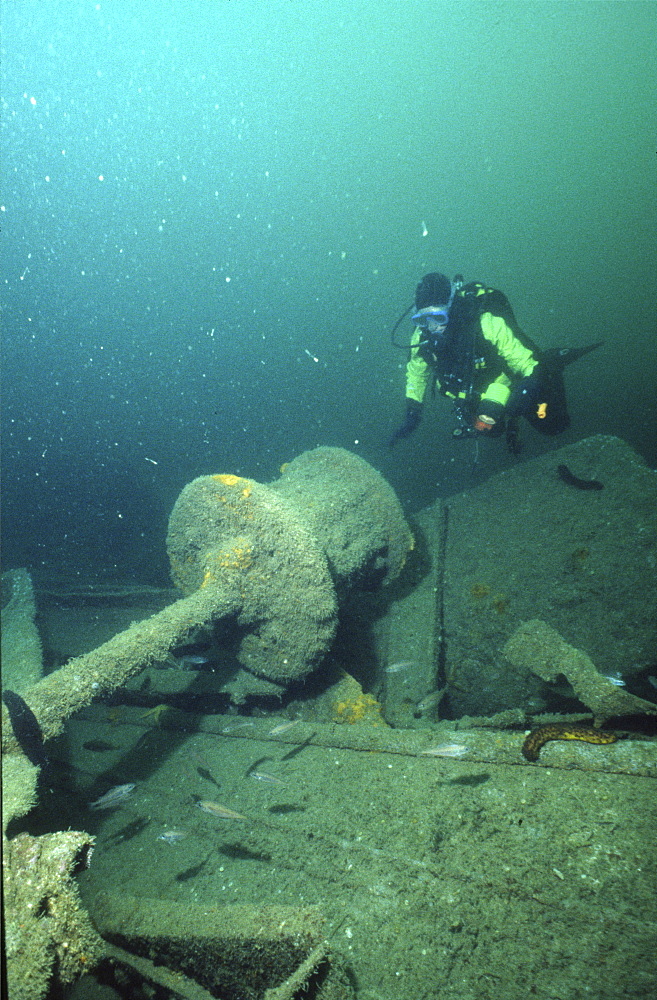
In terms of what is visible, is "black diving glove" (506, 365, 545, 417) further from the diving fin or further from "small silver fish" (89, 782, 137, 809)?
Answer: "small silver fish" (89, 782, 137, 809)

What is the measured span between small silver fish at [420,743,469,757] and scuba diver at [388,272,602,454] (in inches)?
142

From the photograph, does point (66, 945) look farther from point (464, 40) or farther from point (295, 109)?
point (295, 109)

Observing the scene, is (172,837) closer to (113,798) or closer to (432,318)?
(113,798)

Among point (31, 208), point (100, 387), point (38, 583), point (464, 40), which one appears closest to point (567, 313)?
point (464, 40)

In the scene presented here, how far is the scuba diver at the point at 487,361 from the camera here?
5297 millimetres

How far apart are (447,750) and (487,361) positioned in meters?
4.63

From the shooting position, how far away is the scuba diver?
530cm

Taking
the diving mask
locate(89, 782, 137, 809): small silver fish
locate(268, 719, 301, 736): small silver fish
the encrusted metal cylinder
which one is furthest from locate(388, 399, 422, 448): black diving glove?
locate(89, 782, 137, 809): small silver fish

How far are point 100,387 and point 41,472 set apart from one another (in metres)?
38.9

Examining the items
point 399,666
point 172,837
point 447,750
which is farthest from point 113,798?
point 399,666

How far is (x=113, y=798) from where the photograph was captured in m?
3.02

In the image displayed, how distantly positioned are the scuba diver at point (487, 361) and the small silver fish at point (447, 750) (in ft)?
11.8

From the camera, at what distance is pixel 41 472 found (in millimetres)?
47844

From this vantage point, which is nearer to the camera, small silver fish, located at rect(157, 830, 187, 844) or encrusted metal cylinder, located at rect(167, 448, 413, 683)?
small silver fish, located at rect(157, 830, 187, 844)
